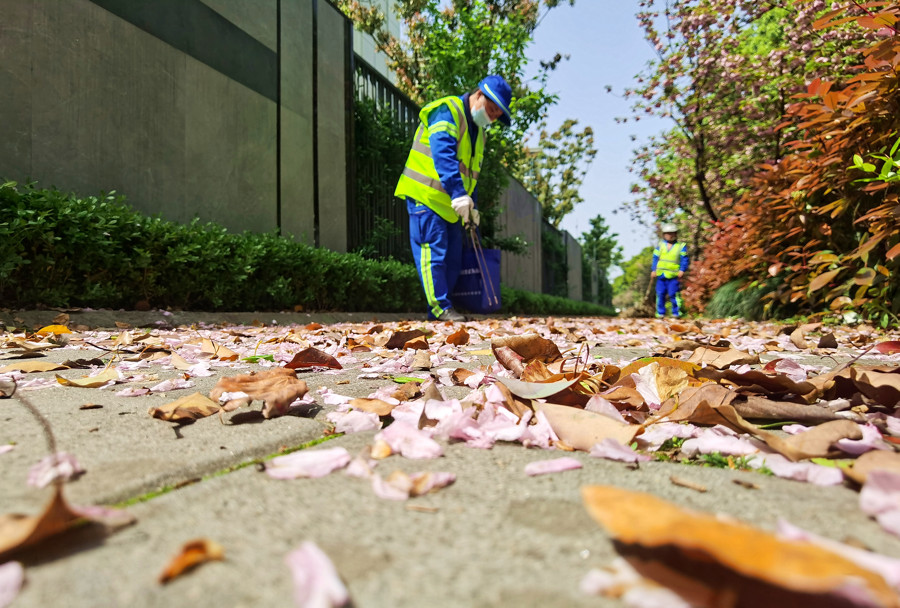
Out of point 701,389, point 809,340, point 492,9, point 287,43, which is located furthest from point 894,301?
point 492,9

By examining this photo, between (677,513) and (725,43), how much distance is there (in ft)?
35.6

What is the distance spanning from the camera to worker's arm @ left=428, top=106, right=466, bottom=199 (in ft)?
16.6

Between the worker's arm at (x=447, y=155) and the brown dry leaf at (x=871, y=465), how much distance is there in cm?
454

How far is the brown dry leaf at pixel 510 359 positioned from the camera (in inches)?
59.7

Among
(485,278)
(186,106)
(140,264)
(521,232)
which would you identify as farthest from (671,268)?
(140,264)

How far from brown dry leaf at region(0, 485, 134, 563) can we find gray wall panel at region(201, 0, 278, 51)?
24.0 feet

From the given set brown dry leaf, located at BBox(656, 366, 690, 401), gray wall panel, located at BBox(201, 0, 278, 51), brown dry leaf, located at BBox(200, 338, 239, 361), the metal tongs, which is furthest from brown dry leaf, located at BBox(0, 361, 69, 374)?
gray wall panel, located at BBox(201, 0, 278, 51)

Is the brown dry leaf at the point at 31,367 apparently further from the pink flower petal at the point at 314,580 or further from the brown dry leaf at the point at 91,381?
the pink flower petal at the point at 314,580

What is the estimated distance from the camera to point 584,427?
0.97 metres

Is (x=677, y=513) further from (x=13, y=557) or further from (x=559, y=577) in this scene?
(x=13, y=557)

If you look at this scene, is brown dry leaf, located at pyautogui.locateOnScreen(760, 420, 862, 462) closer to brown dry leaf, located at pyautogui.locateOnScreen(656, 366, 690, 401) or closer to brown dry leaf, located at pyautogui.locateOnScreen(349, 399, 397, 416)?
brown dry leaf, located at pyautogui.locateOnScreen(656, 366, 690, 401)

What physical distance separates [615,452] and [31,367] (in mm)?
1880

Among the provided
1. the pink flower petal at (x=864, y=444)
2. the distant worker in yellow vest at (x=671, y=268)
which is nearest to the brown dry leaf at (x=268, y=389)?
the pink flower petal at (x=864, y=444)

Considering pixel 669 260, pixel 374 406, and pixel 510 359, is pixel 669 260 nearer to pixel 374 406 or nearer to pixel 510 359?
pixel 510 359
